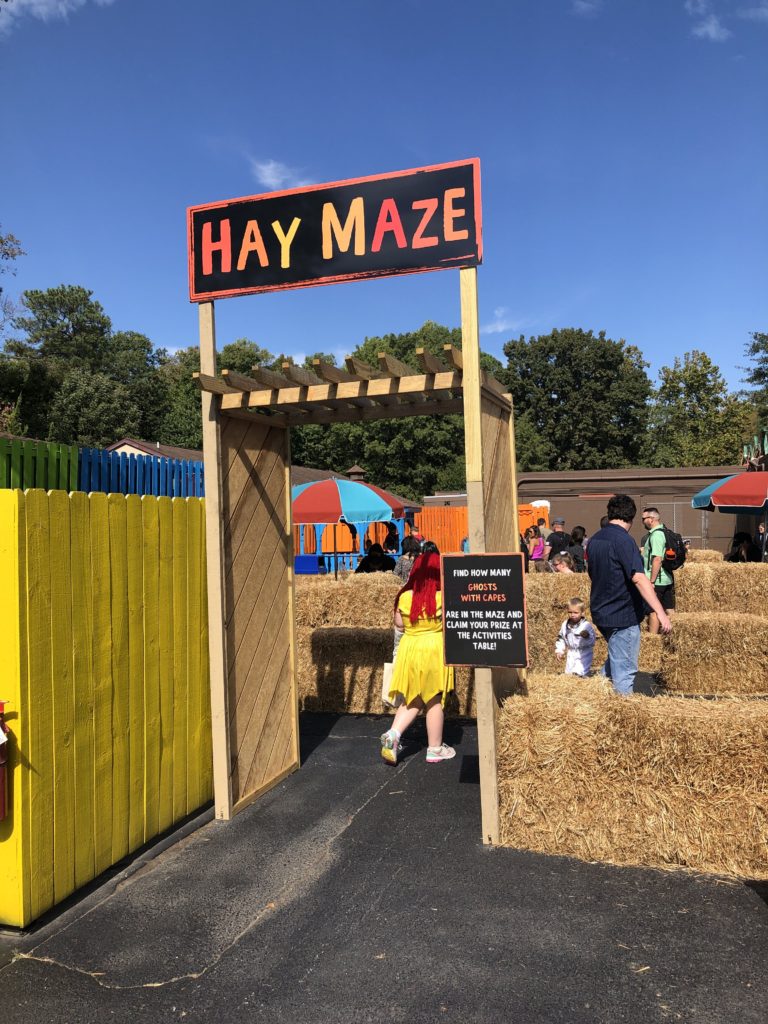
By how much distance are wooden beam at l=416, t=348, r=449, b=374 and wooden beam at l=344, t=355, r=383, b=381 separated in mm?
373

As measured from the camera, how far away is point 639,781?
4098 mm

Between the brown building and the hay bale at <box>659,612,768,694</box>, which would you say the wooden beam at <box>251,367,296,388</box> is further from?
the brown building

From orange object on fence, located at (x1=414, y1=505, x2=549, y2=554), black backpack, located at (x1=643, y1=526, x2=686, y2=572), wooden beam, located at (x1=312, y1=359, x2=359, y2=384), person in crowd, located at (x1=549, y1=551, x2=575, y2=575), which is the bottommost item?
person in crowd, located at (x1=549, y1=551, x2=575, y2=575)

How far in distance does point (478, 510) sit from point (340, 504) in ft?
26.6

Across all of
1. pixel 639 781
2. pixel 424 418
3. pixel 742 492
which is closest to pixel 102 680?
pixel 639 781

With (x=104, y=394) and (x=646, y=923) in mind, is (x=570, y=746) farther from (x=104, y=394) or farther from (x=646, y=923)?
(x=104, y=394)

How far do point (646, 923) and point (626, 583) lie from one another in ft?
8.12

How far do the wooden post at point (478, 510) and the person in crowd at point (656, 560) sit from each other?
4.54 metres

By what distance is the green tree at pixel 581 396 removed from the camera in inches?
2126

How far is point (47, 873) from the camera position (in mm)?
3504

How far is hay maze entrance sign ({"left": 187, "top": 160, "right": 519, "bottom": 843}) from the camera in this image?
4488 mm

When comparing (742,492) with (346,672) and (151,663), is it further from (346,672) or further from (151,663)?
(151,663)

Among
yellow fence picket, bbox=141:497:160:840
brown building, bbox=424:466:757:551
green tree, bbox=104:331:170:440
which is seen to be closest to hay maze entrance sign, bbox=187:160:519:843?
yellow fence picket, bbox=141:497:160:840

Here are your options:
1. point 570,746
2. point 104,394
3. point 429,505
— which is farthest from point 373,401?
point 104,394
